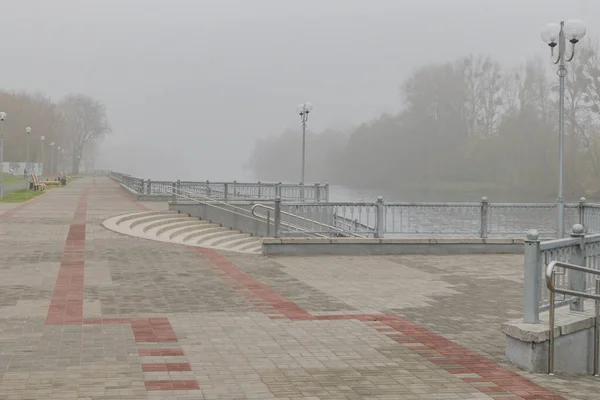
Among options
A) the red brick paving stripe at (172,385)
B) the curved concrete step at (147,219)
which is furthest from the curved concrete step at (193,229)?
the red brick paving stripe at (172,385)

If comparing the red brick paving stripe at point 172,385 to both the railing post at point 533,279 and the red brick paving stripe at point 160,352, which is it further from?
the railing post at point 533,279

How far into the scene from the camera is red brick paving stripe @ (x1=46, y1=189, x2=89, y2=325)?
30.7ft

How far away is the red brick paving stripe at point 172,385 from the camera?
21.2 ft

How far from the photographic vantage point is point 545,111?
75188 mm

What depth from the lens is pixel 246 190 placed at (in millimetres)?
41219

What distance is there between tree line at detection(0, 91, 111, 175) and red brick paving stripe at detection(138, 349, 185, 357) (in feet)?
307

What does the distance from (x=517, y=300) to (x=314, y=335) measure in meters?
4.14

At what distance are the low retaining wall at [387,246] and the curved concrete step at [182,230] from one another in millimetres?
5028

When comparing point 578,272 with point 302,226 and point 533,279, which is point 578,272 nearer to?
point 533,279

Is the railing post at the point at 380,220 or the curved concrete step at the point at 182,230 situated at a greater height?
the railing post at the point at 380,220

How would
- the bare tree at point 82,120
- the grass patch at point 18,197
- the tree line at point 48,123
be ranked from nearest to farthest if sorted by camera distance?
the grass patch at point 18,197 → the tree line at point 48,123 → the bare tree at point 82,120

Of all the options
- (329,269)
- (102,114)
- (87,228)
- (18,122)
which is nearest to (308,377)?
(329,269)

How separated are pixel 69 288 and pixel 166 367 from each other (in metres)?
4.98

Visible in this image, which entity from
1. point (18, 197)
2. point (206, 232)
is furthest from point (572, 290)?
point (18, 197)
